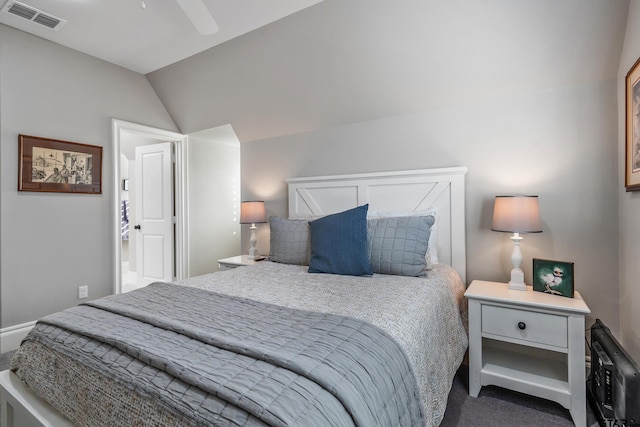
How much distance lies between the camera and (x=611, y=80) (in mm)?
1934

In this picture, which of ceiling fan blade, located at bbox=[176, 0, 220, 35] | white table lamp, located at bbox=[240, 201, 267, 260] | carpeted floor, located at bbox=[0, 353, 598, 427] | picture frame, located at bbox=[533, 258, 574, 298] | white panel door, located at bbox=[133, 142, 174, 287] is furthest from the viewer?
white panel door, located at bbox=[133, 142, 174, 287]

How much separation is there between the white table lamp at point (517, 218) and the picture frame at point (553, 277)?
0.09 meters

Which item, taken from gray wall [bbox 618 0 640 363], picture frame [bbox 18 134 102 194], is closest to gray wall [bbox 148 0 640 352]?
gray wall [bbox 618 0 640 363]

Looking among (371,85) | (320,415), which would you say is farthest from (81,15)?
(320,415)

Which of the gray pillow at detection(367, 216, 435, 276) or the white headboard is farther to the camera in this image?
the white headboard

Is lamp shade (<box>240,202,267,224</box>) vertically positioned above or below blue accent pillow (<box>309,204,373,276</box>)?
above

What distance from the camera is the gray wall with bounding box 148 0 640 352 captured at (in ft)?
6.31

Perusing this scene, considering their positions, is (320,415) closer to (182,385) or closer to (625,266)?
(182,385)

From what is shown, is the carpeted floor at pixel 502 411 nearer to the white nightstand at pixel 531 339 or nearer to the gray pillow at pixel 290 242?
the white nightstand at pixel 531 339

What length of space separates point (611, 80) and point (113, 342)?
296cm

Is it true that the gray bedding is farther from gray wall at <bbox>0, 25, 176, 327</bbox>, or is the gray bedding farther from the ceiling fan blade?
gray wall at <bbox>0, 25, 176, 327</bbox>

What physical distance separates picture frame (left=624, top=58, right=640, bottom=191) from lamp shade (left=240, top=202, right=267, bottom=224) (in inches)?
110

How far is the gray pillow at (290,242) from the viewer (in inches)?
93.2

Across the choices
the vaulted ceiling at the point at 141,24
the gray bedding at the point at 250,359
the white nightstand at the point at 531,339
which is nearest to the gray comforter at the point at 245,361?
the gray bedding at the point at 250,359
